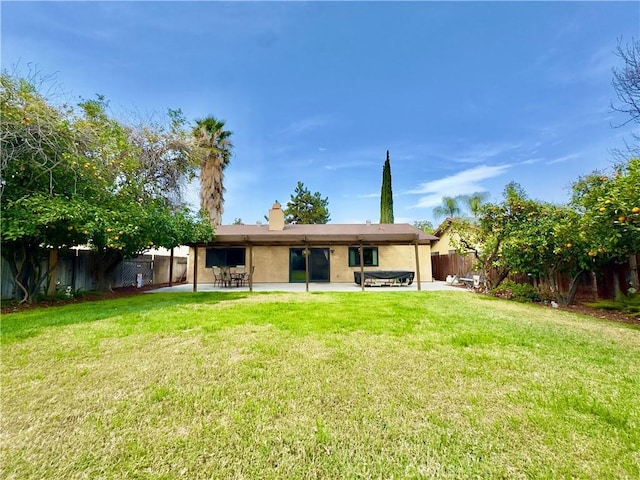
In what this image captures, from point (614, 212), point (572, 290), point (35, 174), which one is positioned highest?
point (35, 174)

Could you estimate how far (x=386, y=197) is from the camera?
27594mm

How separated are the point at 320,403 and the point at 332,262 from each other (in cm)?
1336

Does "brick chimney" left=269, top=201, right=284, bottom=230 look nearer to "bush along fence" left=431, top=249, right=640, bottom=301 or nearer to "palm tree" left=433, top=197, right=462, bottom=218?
"bush along fence" left=431, top=249, right=640, bottom=301

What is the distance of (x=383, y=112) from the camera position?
14719 mm

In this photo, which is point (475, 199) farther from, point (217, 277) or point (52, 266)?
point (52, 266)

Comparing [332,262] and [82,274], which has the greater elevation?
[332,262]

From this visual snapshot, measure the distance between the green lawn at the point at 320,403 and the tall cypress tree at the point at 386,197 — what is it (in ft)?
74.4

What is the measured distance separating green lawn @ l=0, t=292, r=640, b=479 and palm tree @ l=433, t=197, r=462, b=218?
1262 inches

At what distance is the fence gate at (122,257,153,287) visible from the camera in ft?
42.2

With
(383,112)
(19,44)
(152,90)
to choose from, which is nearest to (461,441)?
(19,44)

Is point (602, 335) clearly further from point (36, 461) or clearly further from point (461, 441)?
point (36, 461)

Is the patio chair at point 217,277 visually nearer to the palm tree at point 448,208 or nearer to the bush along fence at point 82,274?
the bush along fence at point 82,274

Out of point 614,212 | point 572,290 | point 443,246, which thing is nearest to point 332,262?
point 443,246

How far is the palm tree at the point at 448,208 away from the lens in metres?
34.3
